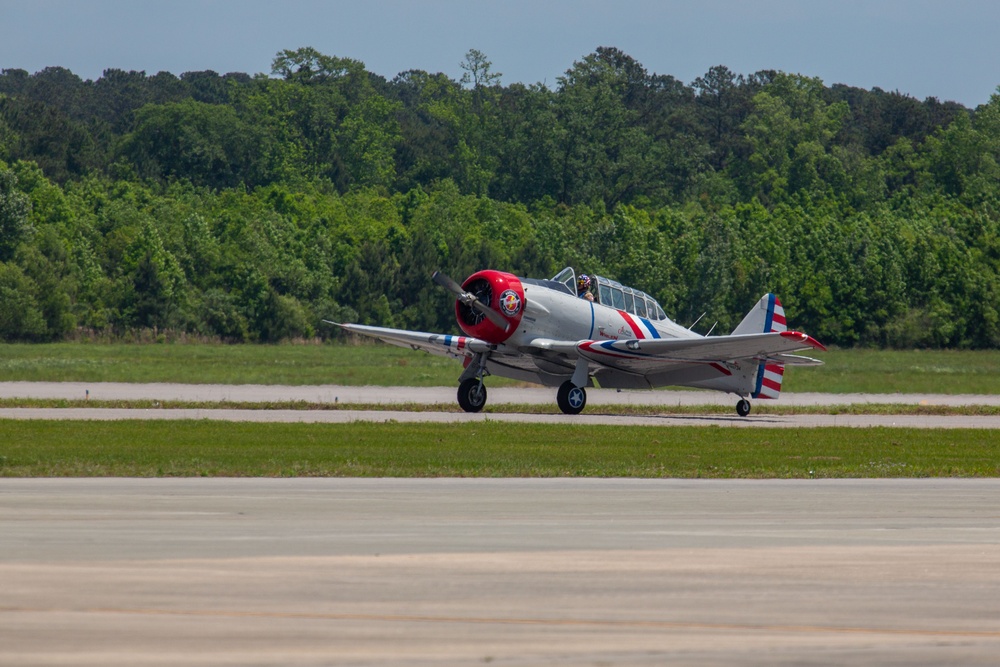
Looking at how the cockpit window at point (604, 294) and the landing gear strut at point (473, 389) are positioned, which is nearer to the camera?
the landing gear strut at point (473, 389)

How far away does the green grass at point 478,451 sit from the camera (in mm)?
15086

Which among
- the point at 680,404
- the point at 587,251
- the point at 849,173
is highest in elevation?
the point at 849,173

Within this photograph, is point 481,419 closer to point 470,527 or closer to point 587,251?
point 470,527

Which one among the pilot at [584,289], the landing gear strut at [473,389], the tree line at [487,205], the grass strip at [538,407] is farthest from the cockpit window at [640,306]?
the tree line at [487,205]

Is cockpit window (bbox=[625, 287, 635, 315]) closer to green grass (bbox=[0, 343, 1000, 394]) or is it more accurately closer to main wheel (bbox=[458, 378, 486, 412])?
main wheel (bbox=[458, 378, 486, 412])

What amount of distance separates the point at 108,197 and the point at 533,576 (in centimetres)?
7861

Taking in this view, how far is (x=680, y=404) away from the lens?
102 ft

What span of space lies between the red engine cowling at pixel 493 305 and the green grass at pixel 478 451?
415 centimetres

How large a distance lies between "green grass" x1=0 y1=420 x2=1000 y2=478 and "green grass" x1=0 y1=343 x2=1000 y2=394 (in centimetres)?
1603

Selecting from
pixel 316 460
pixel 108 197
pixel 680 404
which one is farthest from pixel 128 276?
pixel 316 460

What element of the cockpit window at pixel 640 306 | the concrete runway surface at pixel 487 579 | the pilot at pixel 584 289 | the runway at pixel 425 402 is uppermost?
the pilot at pixel 584 289

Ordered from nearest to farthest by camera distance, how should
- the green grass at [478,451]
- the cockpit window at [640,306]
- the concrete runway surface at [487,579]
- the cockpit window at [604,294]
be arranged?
the concrete runway surface at [487,579] < the green grass at [478,451] < the cockpit window at [604,294] < the cockpit window at [640,306]

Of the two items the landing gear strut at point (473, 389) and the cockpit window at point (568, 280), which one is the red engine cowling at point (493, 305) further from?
the cockpit window at point (568, 280)

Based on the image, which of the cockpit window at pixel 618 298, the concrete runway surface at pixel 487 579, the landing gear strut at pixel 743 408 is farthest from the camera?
the cockpit window at pixel 618 298
